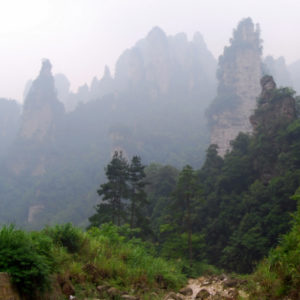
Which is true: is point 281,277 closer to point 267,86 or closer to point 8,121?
point 267,86

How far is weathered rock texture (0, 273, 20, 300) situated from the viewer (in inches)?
167

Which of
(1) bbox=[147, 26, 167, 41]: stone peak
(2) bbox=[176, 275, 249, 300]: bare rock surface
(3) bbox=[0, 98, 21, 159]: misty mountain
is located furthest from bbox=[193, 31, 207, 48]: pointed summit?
(2) bbox=[176, 275, 249, 300]: bare rock surface

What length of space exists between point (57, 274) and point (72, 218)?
6228 cm

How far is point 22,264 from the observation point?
4680 mm

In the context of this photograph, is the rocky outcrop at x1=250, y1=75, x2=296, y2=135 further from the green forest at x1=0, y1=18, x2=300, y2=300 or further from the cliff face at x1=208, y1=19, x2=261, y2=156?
the cliff face at x1=208, y1=19, x2=261, y2=156

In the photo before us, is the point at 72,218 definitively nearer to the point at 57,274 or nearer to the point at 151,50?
the point at 57,274

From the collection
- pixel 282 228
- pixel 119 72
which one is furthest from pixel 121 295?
pixel 119 72

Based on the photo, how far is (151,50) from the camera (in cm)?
11875

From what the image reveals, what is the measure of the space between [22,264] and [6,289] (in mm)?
426

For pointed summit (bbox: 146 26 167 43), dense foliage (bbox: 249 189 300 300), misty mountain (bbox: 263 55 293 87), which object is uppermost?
pointed summit (bbox: 146 26 167 43)

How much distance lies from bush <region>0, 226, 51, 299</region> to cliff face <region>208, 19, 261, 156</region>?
229 feet

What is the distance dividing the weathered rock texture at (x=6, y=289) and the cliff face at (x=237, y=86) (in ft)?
230

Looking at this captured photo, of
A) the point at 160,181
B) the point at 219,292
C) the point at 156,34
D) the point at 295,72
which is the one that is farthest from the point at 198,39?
the point at 219,292

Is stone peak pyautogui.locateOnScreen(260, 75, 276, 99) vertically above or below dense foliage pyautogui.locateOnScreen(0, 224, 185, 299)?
above
